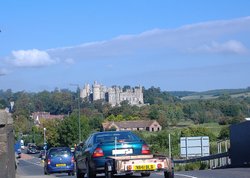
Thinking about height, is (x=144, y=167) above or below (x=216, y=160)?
above

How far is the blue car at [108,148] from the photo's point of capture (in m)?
18.5

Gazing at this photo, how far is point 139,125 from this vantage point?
328ft

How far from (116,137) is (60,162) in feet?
57.6

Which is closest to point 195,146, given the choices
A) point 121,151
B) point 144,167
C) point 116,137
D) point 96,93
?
point 116,137

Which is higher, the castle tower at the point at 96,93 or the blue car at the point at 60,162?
the castle tower at the point at 96,93

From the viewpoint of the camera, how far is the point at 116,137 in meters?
19.1

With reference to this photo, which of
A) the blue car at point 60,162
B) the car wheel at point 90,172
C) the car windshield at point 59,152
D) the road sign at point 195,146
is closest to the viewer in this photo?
the car wheel at point 90,172

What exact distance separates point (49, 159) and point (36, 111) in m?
156

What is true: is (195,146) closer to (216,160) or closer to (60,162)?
(216,160)

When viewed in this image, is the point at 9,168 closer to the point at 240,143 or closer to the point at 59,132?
the point at 240,143

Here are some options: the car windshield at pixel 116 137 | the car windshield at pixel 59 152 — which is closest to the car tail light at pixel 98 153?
the car windshield at pixel 116 137

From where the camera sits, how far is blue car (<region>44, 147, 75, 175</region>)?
3594 cm

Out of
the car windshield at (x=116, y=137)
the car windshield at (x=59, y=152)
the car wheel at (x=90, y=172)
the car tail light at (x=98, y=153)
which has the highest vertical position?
the car windshield at (x=116, y=137)

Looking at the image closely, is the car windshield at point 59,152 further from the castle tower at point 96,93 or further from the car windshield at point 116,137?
the castle tower at point 96,93
